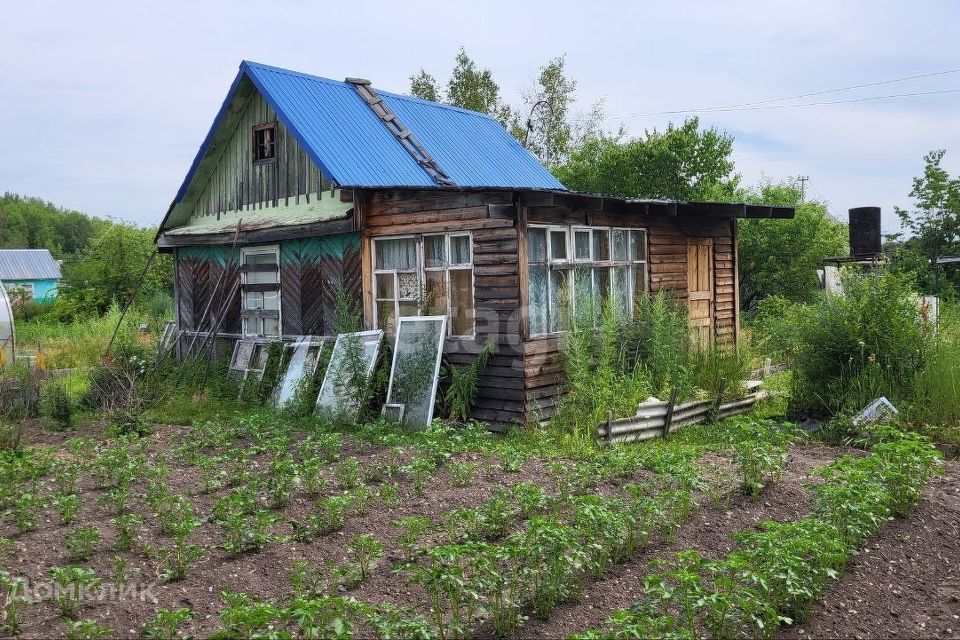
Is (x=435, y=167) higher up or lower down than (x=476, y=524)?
higher up

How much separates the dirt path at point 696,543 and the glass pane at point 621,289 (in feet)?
12.3

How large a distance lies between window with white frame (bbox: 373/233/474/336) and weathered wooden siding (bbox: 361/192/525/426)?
0.22 metres

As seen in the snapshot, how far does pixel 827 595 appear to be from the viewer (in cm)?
459

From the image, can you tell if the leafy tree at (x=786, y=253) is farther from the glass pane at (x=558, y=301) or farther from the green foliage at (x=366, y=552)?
the green foliage at (x=366, y=552)

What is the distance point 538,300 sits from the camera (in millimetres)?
9930

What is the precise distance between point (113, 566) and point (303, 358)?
21.5 feet

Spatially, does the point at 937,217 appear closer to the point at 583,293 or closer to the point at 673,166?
the point at 673,166

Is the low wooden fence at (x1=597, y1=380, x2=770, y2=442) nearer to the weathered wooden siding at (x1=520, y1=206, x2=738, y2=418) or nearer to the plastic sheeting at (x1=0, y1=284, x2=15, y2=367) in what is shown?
the weathered wooden siding at (x1=520, y1=206, x2=738, y2=418)

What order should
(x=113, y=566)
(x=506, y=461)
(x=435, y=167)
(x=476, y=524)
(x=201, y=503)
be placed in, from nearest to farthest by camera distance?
(x=113, y=566)
(x=476, y=524)
(x=201, y=503)
(x=506, y=461)
(x=435, y=167)

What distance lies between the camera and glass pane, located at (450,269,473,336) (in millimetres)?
10148

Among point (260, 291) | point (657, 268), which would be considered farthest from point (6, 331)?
point (657, 268)

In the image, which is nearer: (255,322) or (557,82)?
(255,322)

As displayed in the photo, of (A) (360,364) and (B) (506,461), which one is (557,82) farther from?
(B) (506,461)

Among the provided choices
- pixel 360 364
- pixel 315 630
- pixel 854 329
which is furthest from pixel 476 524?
pixel 854 329
